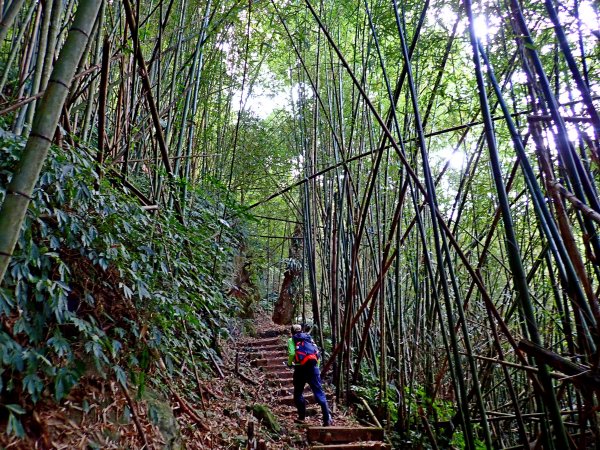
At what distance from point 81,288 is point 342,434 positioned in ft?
7.43

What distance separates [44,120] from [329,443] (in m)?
3.11

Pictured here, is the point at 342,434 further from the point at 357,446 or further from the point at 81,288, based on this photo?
the point at 81,288

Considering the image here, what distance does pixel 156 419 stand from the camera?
189cm

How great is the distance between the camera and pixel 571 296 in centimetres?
133

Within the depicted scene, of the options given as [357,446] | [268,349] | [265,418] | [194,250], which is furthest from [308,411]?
[194,250]

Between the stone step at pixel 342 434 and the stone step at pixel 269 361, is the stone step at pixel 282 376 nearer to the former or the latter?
the stone step at pixel 269 361

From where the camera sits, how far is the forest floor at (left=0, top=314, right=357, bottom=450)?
5.23 ft

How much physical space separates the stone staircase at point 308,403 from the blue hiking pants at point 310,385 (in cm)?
30

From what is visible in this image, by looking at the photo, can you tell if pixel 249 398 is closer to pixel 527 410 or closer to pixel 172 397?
pixel 172 397

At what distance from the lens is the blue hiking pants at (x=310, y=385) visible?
361 cm

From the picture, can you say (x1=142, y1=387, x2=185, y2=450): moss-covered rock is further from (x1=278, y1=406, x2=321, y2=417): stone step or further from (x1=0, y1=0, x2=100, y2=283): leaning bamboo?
(x1=278, y1=406, x2=321, y2=417): stone step

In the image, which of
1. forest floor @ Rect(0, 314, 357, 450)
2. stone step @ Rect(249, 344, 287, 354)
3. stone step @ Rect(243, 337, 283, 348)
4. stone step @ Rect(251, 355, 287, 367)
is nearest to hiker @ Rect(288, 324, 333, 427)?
forest floor @ Rect(0, 314, 357, 450)

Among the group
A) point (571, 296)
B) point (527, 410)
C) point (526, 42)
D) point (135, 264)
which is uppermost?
point (526, 42)

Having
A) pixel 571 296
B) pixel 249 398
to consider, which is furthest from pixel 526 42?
pixel 249 398
